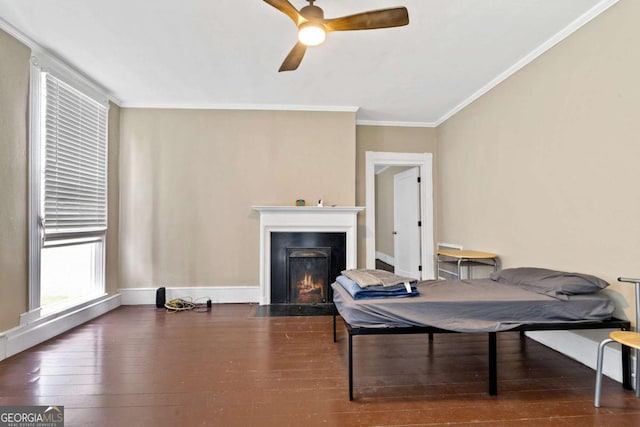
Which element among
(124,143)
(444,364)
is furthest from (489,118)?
(124,143)

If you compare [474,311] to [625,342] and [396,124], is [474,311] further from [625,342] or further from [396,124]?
[396,124]

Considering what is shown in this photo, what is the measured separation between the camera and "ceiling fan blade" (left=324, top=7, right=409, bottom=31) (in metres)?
1.89

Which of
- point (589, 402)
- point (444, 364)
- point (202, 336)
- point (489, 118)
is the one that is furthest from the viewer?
point (489, 118)

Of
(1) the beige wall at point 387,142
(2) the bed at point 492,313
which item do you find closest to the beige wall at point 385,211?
(1) the beige wall at point 387,142

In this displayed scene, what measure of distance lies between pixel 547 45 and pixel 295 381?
3.41 meters

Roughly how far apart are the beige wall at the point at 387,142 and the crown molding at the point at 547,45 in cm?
95

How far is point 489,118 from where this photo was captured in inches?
137

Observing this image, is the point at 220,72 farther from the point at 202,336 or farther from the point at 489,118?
the point at 489,118

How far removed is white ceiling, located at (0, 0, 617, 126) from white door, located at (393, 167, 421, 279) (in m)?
1.60

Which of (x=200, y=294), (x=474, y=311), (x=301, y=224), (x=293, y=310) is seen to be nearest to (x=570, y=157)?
(x=474, y=311)

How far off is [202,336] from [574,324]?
3019 mm

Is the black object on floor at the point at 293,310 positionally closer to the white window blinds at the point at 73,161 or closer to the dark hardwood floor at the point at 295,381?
the dark hardwood floor at the point at 295,381

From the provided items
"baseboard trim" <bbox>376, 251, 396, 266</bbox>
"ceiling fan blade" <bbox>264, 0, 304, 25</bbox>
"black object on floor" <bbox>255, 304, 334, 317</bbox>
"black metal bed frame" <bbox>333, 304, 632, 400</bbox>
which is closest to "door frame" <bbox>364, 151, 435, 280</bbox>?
"black object on floor" <bbox>255, 304, 334, 317</bbox>

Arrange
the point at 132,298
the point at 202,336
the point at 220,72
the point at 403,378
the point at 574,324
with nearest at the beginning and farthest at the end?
1. the point at 574,324
2. the point at 403,378
3. the point at 202,336
4. the point at 220,72
5. the point at 132,298
